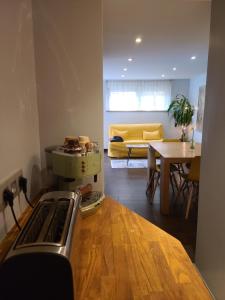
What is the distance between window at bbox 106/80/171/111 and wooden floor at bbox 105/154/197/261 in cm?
322

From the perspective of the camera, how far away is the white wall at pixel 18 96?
102cm

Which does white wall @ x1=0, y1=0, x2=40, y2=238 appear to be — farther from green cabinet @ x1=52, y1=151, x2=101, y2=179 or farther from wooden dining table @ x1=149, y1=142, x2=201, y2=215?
wooden dining table @ x1=149, y1=142, x2=201, y2=215

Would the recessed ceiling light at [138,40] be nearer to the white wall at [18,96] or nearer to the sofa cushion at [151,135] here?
the white wall at [18,96]

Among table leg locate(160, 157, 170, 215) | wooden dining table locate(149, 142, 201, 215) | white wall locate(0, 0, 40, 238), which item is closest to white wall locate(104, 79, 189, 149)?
wooden dining table locate(149, 142, 201, 215)

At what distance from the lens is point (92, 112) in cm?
155

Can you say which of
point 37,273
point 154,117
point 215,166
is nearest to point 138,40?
point 215,166

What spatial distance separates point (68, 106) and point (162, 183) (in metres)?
2.12

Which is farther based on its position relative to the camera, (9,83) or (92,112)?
(92,112)

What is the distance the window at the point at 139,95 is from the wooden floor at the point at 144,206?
3222 mm

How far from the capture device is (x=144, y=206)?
11.4 ft

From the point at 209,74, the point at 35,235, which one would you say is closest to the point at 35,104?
the point at 35,235

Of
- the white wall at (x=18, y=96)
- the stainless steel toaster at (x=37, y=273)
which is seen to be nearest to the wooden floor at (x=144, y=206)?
the white wall at (x=18, y=96)

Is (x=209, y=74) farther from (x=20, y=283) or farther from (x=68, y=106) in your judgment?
(x=20, y=283)

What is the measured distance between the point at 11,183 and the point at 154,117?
287 inches
